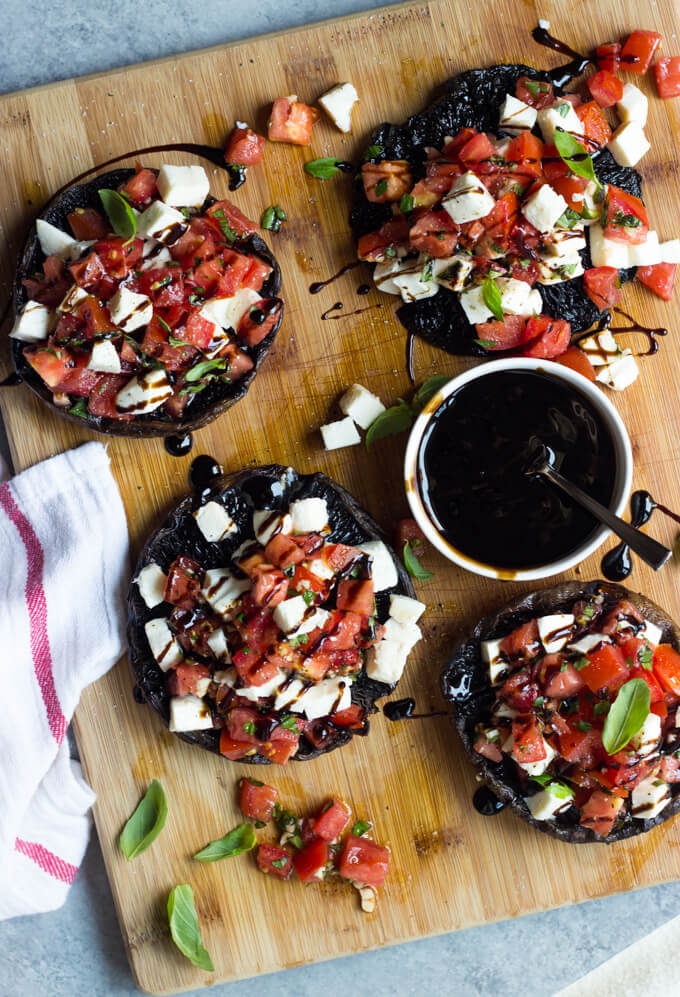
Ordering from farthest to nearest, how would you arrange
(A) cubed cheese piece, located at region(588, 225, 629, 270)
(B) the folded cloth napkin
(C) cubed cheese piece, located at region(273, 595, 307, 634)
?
(B) the folded cloth napkin < (A) cubed cheese piece, located at region(588, 225, 629, 270) < (C) cubed cheese piece, located at region(273, 595, 307, 634)

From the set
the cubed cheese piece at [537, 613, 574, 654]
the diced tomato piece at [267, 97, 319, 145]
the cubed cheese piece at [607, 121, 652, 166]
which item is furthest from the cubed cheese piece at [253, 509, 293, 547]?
the cubed cheese piece at [607, 121, 652, 166]

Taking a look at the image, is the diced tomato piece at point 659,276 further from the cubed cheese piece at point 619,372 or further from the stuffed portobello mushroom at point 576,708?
the stuffed portobello mushroom at point 576,708

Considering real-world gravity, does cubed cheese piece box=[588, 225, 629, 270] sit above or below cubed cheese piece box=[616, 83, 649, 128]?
below

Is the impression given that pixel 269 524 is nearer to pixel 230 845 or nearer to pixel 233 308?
pixel 233 308

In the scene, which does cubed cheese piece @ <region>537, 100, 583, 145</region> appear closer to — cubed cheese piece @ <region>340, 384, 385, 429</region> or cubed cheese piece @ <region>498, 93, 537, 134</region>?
cubed cheese piece @ <region>498, 93, 537, 134</region>

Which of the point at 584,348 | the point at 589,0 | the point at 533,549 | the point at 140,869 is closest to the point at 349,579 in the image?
the point at 533,549

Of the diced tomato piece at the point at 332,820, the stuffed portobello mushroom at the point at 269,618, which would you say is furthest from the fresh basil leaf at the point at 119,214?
the diced tomato piece at the point at 332,820
